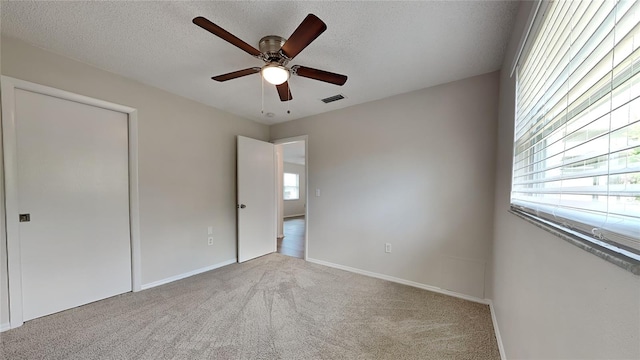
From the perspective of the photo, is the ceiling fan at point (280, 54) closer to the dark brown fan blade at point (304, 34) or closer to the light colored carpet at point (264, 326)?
the dark brown fan blade at point (304, 34)

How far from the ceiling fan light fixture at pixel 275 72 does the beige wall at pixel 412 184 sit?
1.64 meters

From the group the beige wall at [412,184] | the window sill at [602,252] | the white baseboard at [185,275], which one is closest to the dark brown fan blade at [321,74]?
the beige wall at [412,184]

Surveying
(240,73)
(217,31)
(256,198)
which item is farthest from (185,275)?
(217,31)

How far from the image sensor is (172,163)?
287cm

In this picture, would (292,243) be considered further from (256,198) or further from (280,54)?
(280,54)

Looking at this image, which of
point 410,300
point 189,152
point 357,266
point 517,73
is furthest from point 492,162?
point 189,152

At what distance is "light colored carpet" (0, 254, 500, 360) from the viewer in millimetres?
1658

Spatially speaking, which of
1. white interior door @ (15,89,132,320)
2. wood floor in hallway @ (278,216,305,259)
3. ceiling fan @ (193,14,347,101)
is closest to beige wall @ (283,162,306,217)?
wood floor in hallway @ (278,216,305,259)

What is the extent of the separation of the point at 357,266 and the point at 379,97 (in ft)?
7.61

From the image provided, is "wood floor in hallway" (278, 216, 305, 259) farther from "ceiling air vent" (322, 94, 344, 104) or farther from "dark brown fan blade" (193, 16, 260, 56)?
"dark brown fan blade" (193, 16, 260, 56)

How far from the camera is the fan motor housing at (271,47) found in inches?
67.1

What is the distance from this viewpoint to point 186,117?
301 cm

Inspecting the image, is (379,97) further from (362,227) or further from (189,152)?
(189,152)

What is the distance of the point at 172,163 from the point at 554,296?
3.48m
